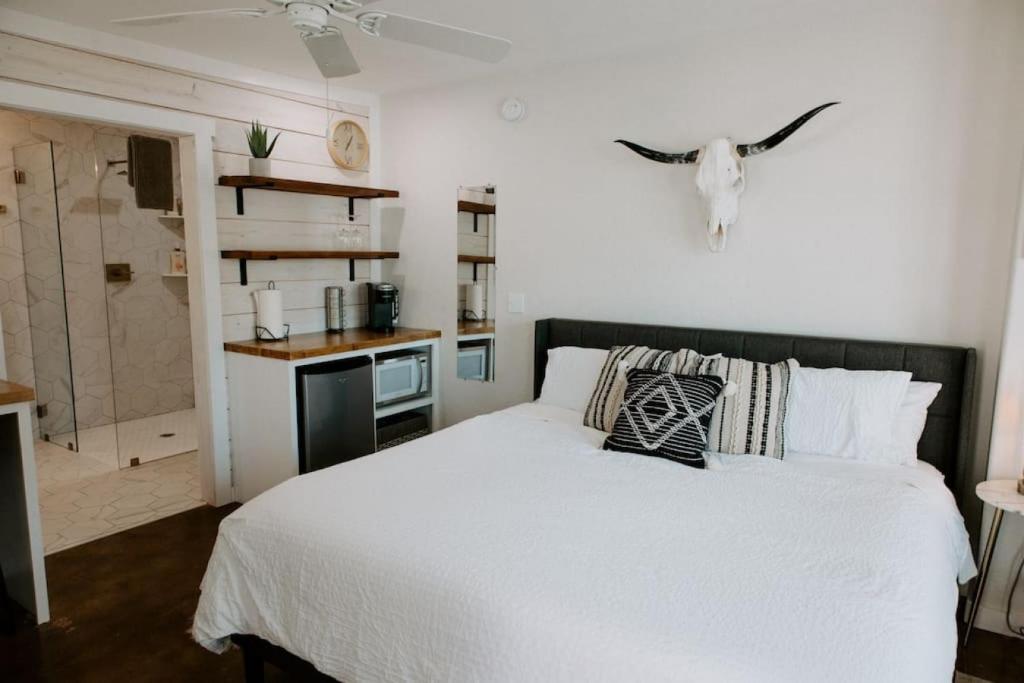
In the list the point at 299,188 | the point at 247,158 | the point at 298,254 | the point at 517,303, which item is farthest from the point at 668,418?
the point at 247,158

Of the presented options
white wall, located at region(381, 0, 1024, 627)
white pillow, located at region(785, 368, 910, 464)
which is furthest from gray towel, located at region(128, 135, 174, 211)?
white pillow, located at region(785, 368, 910, 464)

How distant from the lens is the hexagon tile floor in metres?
3.35

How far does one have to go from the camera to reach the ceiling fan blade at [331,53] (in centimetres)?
200

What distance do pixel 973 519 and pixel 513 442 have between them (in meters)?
1.85

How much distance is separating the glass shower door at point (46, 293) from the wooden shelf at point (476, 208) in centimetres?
289

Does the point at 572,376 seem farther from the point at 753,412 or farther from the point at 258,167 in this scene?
the point at 258,167

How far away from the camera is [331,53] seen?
210 cm

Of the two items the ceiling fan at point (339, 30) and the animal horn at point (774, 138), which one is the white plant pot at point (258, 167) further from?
the animal horn at point (774, 138)

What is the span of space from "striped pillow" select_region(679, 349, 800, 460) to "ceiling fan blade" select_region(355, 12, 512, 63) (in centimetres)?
151

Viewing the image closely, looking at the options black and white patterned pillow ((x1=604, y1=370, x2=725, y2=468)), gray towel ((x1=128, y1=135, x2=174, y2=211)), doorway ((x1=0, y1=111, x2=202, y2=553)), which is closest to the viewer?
black and white patterned pillow ((x1=604, y1=370, x2=725, y2=468))

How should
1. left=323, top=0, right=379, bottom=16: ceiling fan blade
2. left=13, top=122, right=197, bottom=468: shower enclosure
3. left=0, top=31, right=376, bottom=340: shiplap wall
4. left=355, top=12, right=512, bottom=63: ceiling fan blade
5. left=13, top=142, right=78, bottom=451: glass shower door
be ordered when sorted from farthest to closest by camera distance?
1. left=13, top=122, right=197, bottom=468: shower enclosure
2. left=13, top=142, right=78, bottom=451: glass shower door
3. left=0, top=31, right=376, bottom=340: shiplap wall
4. left=355, top=12, right=512, bottom=63: ceiling fan blade
5. left=323, top=0, right=379, bottom=16: ceiling fan blade

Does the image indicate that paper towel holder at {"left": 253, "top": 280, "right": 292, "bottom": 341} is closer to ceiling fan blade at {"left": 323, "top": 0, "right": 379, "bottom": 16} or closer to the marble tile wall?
the marble tile wall

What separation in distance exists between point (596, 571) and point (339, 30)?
1.71 metres

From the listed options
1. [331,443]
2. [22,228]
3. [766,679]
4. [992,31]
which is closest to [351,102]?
[331,443]
